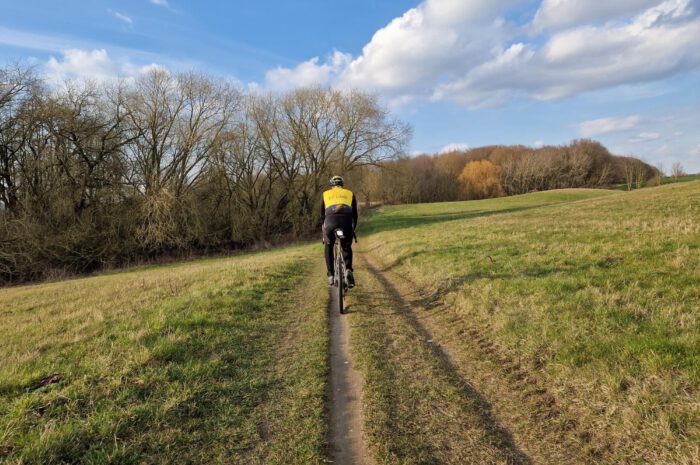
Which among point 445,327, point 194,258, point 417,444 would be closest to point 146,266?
point 194,258

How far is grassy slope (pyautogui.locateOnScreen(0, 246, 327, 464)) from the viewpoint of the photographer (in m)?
2.86

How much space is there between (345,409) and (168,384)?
1.95 m

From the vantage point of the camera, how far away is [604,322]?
14.3ft

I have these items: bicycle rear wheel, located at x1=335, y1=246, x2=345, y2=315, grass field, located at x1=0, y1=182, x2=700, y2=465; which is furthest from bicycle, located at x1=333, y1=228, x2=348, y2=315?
grass field, located at x1=0, y1=182, x2=700, y2=465

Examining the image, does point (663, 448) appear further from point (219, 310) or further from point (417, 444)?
point (219, 310)

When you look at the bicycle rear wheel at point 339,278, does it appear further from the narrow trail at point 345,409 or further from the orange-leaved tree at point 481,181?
the orange-leaved tree at point 481,181

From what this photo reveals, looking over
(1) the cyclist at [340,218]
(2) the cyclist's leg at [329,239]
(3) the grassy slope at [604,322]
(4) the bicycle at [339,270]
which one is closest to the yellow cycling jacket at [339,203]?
(1) the cyclist at [340,218]

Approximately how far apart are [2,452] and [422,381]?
12.1 ft

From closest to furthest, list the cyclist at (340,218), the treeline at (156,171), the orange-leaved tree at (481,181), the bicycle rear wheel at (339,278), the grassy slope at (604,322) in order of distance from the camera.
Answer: the grassy slope at (604,322) → the bicycle rear wheel at (339,278) → the cyclist at (340,218) → the treeline at (156,171) → the orange-leaved tree at (481,181)

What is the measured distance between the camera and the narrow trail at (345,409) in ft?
9.34

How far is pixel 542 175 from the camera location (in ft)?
268

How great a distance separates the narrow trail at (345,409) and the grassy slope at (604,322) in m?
0.34

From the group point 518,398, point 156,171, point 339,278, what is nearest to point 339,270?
point 339,278

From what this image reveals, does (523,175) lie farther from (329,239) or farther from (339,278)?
(339,278)
